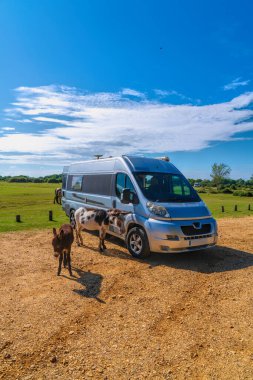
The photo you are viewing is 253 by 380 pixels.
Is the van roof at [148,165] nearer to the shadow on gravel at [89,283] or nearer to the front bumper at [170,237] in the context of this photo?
the front bumper at [170,237]

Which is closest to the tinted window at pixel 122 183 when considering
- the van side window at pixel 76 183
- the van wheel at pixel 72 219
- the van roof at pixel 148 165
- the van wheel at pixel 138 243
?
the van roof at pixel 148 165

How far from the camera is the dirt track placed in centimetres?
350

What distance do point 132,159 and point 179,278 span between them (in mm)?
4398

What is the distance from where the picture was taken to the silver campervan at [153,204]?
24.6 feet

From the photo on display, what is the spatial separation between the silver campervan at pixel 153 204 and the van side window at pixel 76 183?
4.94ft

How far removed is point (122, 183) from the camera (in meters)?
9.20

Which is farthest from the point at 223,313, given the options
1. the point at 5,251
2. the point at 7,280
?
the point at 5,251

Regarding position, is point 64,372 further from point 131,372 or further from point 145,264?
point 145,264

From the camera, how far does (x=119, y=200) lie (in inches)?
363

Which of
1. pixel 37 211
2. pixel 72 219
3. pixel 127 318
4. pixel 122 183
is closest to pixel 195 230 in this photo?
pixel 122 183

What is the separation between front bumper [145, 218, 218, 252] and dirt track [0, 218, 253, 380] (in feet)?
1.71

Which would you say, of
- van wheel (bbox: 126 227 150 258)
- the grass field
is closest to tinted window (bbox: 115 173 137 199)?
van wheel (bbox: 126 227 150 258)

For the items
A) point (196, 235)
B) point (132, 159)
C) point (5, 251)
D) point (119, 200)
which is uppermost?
point (132, 159)

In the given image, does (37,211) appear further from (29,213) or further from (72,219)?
(72,219)
